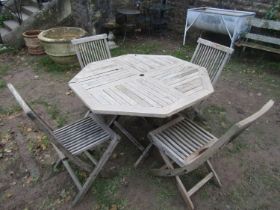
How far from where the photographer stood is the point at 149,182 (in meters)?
2.66

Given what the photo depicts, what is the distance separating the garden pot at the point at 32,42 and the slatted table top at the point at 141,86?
3178 millimetres

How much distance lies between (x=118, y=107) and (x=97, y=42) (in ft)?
5.54

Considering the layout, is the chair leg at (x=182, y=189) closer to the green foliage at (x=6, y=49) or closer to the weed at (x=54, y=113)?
the weed at (x=54, y=113)

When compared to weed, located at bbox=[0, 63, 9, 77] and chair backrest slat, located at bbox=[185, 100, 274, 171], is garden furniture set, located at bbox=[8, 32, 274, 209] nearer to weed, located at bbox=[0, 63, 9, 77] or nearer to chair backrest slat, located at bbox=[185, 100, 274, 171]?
chair backrest slat, located at bbox=[185, 100, 274, 171]

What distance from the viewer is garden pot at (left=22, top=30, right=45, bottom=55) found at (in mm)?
5520

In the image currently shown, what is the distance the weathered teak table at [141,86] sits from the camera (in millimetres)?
2223

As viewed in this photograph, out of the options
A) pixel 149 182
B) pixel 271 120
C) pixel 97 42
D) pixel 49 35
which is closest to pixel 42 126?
pixel 149 182

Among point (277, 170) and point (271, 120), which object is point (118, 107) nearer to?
point (277, 170)

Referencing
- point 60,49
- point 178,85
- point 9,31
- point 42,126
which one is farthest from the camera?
point 9,31

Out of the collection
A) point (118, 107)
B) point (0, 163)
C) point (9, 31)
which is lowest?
point (0, 163)

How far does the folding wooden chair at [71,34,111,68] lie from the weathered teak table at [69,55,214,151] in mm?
400

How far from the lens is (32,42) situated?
219 inches

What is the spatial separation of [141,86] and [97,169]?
0.97 m

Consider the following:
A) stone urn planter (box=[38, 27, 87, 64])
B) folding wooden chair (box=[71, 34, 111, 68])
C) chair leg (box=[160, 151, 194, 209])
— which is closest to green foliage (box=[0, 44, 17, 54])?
stone urn planter (box=[38, 27, 87, 64])
